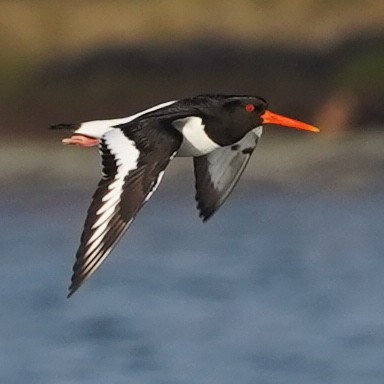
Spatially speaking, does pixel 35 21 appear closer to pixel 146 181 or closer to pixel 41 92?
pixel 41 92

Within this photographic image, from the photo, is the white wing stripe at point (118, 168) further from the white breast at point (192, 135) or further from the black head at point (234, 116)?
the black head at point (234, 116)

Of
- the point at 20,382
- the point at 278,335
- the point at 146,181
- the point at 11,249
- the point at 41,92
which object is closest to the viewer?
the point at 146,181

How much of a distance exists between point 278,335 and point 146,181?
697 centimetres

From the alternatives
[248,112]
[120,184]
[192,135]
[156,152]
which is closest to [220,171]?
[248,112]

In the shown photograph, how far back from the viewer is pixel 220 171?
10031 millimetres

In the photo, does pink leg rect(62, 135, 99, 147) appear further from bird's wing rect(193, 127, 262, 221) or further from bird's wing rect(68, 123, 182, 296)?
bird's wing rect(193, 127, 262, 221)

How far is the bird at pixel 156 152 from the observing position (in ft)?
28.5

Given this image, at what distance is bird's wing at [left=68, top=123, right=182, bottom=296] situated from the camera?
860 centimetres

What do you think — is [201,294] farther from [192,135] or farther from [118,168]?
[118,168]

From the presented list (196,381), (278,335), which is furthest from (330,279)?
(196,381)

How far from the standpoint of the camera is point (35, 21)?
21.5 m

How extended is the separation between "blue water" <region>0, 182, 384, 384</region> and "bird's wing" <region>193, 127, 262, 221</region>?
4224mm

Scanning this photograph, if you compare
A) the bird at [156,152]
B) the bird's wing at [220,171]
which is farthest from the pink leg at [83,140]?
the bird's wing at [220,171]

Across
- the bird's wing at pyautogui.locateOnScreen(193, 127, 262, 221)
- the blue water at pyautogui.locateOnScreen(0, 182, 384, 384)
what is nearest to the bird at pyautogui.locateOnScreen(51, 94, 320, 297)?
the bird's wing at pyautogui.locateOnScreen(193, 127, 262, 221)
